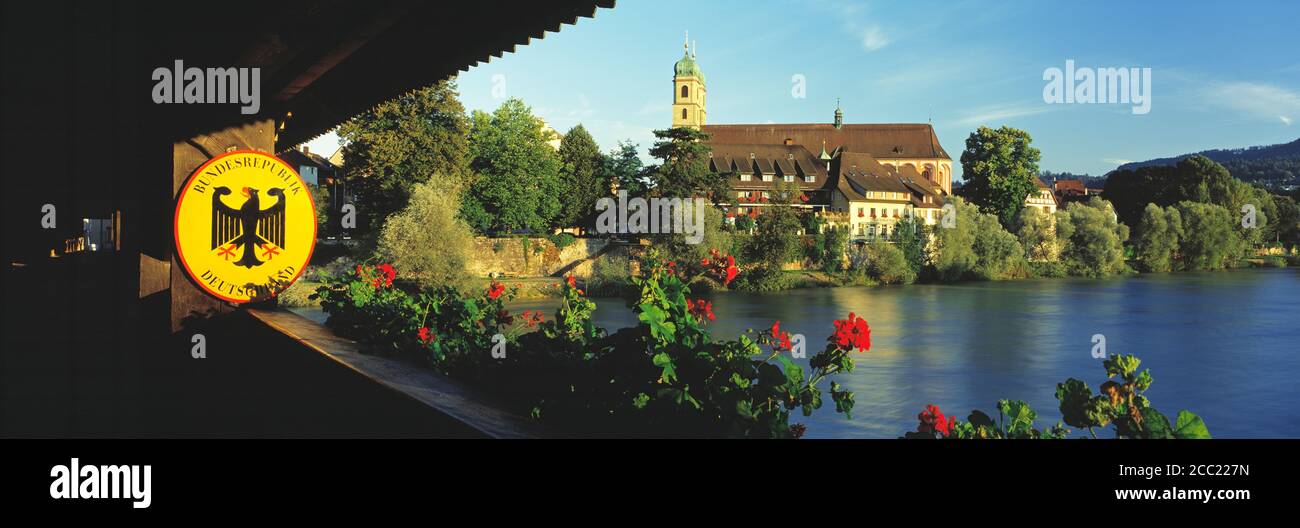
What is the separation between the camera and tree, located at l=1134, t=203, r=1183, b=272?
238 ft

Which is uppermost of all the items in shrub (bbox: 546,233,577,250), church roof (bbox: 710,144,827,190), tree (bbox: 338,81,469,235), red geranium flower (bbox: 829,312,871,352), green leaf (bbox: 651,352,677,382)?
church roof (bbox: 710,144,827,190)

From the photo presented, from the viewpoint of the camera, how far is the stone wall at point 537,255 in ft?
179

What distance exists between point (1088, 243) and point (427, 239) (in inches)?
1913

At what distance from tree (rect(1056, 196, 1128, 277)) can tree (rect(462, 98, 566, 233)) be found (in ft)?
124

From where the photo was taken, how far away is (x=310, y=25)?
4.89m

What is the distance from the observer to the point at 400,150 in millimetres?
45750

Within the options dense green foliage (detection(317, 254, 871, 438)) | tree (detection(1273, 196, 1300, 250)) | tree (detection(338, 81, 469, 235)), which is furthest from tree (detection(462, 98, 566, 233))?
tree (detection(1273, 196, 1300, 250))

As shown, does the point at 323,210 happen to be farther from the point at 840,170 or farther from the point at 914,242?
the point at 840,170

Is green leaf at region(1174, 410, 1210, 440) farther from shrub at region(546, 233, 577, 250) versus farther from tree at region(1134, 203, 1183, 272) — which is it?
tree at region(1134, 203, 1183, 272)

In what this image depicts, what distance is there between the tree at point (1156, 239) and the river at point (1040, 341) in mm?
9384

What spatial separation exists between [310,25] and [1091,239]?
71442 mm
